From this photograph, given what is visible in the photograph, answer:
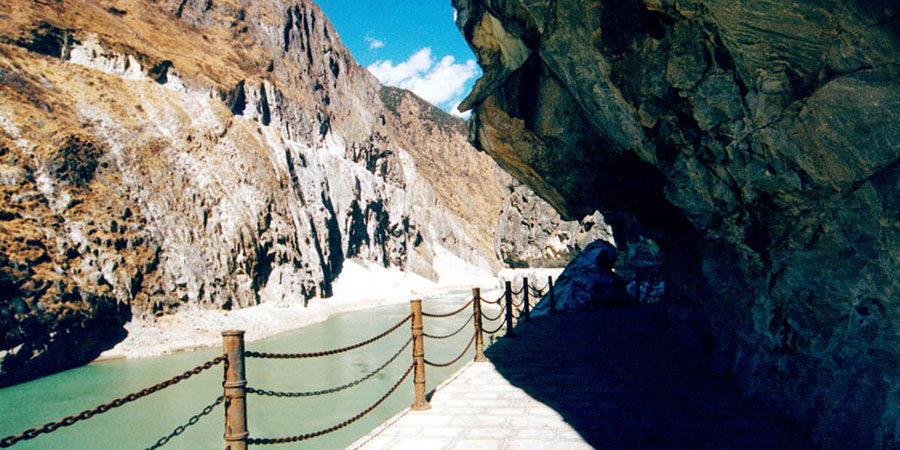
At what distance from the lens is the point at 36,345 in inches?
647

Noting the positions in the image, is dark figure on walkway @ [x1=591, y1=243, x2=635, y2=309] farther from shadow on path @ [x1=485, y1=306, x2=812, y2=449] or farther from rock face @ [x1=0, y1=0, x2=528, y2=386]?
rock face @ [x1=0, y1=0, x2=528, y2=386]

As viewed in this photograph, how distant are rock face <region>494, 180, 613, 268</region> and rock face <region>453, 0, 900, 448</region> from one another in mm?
22678

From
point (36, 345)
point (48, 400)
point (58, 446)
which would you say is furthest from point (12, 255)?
point (58, 446)

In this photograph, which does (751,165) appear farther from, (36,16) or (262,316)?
(36,16)

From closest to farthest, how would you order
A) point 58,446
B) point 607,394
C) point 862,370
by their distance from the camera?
1. point 862,370
2. point 607,394
3. point 58,446

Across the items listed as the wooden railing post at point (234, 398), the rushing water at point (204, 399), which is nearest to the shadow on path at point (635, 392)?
the wooden railing post at point (234, 398)

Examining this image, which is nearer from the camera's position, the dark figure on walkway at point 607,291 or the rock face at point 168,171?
the dark figure on walkway at point 607,291

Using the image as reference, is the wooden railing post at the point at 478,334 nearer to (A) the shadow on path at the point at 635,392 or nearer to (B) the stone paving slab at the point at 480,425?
(A) the shadow on path at the point at 635,392

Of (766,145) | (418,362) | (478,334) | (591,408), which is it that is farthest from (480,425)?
(766,145)

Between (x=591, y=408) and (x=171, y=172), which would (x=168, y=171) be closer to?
(x=171, y=172)

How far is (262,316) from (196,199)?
7.92m

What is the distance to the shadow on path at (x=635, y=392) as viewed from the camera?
4047 millimetres

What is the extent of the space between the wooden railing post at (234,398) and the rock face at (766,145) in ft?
12.5

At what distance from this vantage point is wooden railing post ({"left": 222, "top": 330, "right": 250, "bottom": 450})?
299 cm
